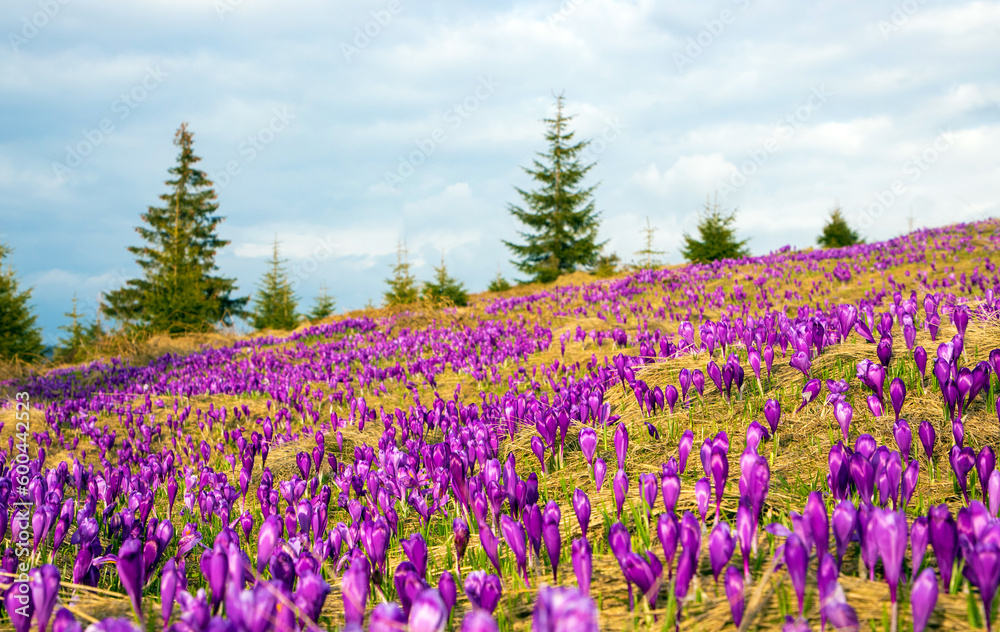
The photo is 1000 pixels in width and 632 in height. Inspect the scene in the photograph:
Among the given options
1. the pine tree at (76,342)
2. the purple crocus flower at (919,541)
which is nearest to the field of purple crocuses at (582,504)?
the purple crocus flower at (919,541)

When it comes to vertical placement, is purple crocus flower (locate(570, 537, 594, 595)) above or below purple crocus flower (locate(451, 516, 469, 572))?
above

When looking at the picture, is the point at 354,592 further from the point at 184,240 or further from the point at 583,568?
the point at 184,240

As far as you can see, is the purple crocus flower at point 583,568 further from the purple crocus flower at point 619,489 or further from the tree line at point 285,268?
the tree line at point 285,268

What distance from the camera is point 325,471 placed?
4.85 metres

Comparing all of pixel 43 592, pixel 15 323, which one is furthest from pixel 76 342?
pixel 43 592

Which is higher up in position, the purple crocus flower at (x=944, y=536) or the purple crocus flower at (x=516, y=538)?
the purple crocus flower at (x=944, y=536)

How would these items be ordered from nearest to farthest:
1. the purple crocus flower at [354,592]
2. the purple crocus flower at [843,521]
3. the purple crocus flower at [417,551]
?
the purple crocus flower at [354,592] < the purple crocus flower at [843,521] < the purple crocus flower at [417,551]

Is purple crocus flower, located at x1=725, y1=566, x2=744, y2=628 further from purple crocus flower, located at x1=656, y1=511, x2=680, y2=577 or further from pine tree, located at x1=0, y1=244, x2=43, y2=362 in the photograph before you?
pine tree, located at x1=0, y1=244, x2=43, y2=362

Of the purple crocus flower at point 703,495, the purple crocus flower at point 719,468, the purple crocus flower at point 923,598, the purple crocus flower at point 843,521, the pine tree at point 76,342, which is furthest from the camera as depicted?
the pine tree at point 76,342

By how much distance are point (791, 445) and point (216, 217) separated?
5541cm

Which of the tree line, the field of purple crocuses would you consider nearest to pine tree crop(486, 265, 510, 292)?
the tree line

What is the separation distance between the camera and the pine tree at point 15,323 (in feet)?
85.8

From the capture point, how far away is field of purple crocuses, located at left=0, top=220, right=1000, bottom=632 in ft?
5.58

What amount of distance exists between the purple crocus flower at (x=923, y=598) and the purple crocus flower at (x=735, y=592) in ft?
1.35
